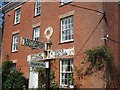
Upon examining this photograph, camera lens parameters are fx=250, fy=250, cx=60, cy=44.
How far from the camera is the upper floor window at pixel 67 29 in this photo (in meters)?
16.9

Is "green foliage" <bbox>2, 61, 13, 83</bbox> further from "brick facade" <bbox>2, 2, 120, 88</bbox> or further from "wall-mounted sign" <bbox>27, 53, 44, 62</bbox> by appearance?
"wall-mounted sign" <bbox>27, 53, 44, 62</bbox>

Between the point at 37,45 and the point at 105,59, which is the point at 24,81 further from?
the point at 37,45

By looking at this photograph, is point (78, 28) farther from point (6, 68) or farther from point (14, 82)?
point (6, 68)

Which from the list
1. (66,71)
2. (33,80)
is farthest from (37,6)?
(66,71)

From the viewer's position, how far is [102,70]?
14.3 meters

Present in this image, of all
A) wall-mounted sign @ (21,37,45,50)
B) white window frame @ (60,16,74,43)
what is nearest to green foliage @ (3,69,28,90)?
white window frame @ (60,16,74,43)

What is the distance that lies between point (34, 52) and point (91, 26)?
6.01 m

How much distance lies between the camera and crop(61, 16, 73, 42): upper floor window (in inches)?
666

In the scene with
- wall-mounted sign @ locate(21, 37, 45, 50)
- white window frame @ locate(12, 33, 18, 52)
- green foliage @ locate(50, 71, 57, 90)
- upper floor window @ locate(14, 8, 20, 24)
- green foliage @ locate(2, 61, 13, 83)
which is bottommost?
green foliage @ locate(50, 71, 57, 90)

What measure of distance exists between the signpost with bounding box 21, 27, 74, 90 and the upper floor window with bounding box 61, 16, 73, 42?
1.04 meters

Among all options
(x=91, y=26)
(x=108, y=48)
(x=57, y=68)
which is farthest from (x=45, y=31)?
(x=108, y=48)

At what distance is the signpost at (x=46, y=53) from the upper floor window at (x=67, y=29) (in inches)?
40.8

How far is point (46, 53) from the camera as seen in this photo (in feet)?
35.2

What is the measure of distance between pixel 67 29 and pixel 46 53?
262 inches
